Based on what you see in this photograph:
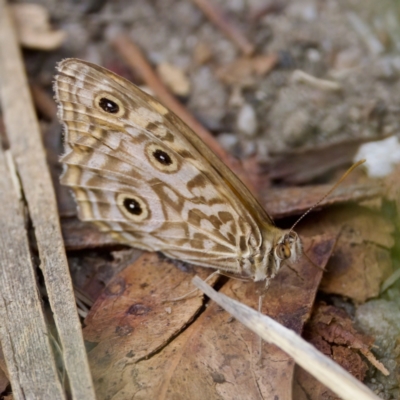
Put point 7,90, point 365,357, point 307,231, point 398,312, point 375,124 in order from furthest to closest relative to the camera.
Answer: point 375,124 → point 7,90 → point 307,231 → point 398,312 → point 365,357

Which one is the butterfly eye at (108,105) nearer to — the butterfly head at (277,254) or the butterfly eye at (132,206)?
the butterfly eye at (132,206)

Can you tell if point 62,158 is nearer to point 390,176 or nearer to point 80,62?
point 80,62

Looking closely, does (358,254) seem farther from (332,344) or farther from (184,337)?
(184,337)

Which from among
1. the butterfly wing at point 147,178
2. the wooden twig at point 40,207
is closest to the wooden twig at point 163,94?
the butterfly wing at point 147,178

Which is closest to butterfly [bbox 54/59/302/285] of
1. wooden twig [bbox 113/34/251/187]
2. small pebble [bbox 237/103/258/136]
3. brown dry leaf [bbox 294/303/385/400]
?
brown dry leaf [bbox 294/303/385/400]

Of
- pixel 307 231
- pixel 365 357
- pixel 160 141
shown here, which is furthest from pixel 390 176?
pixel 160 141

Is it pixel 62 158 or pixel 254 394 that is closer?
pixel 254 394
